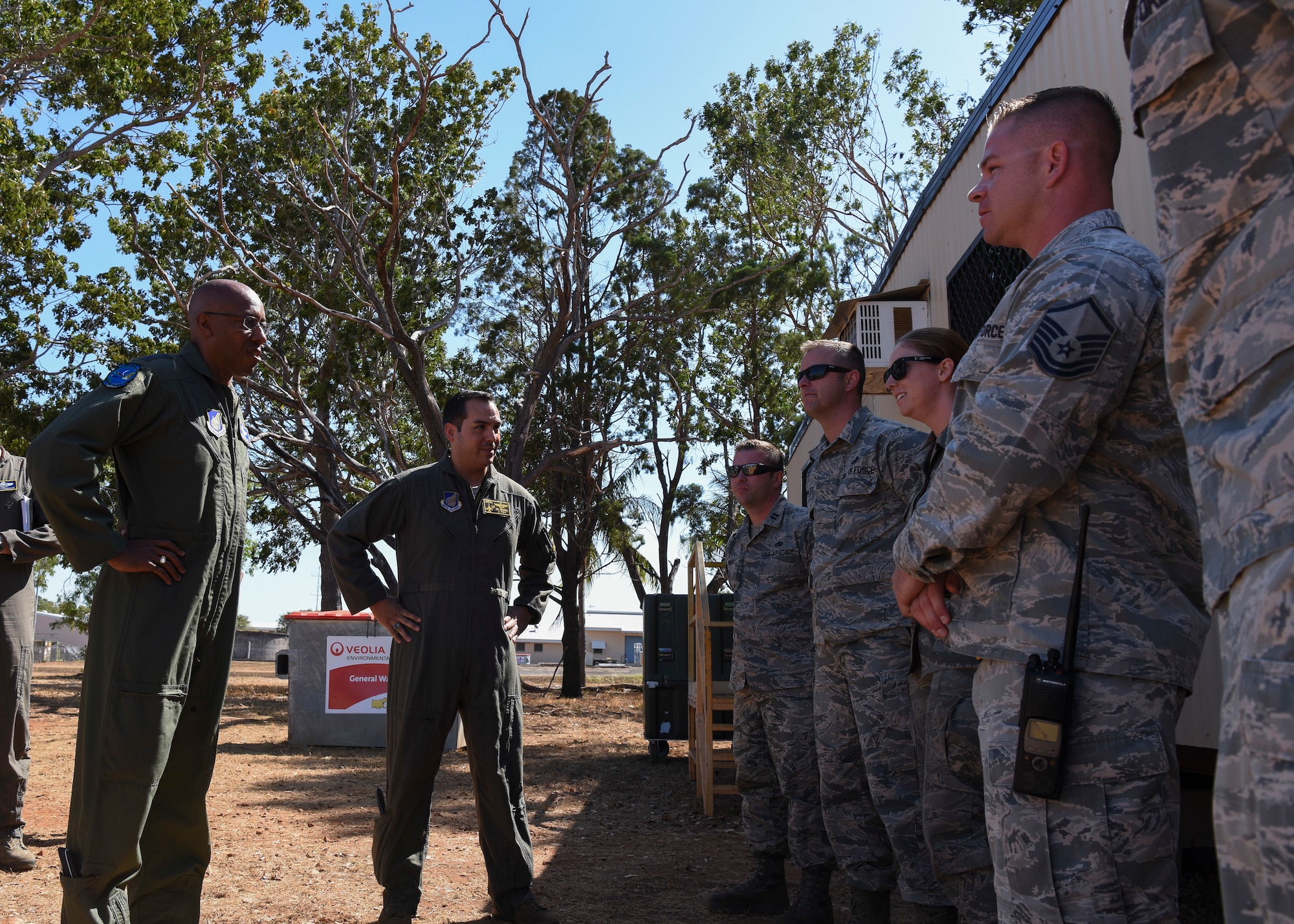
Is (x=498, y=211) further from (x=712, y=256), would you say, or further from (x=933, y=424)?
(x=933, y=424)

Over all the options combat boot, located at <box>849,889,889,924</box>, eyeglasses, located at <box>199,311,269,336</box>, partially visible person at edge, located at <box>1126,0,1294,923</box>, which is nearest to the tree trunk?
combat boot, located at <box>849,889,889,924</box>

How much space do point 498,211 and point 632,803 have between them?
1353cm

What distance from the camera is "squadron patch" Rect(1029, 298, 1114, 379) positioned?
1723 mm

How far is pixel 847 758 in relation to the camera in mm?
3637

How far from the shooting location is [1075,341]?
173 centimetres

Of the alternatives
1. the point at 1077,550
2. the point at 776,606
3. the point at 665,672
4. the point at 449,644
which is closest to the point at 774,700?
the point at 776,606

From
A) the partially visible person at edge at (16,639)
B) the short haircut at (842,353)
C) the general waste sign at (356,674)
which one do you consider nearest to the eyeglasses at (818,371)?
the short haircut at (842,353)

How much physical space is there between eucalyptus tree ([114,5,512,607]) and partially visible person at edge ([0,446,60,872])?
9.74 m

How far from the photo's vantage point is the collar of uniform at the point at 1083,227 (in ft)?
6.20

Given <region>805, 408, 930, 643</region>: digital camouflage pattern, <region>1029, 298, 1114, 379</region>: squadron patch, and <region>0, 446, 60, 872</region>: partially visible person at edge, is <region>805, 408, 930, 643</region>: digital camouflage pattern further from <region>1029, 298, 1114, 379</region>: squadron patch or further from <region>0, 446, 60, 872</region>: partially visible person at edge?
<region>0, 446, 60, 872</region>: partially visible person at edge

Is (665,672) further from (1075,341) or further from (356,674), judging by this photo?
(1075,341)

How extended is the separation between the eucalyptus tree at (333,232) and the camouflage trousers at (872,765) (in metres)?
11.8

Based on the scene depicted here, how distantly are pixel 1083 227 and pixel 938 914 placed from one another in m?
2.35

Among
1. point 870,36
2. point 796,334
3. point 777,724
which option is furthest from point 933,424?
point 870,36
